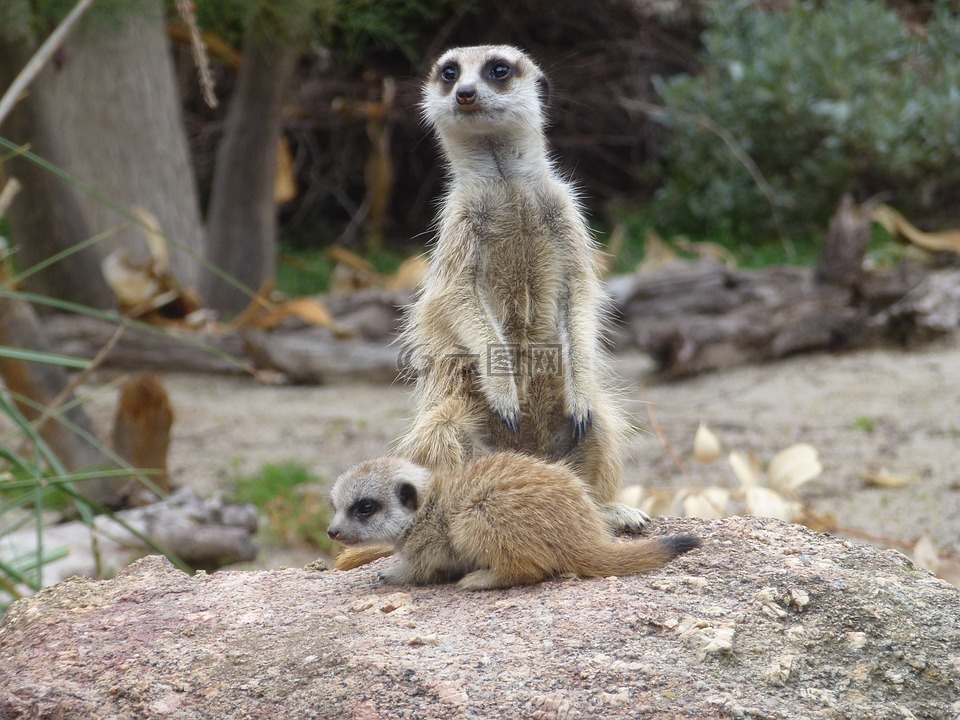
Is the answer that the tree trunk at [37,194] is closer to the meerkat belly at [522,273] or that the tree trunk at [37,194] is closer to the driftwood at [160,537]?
the driftwood at [160,537]

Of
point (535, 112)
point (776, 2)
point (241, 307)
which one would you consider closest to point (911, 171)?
point (776, 2)

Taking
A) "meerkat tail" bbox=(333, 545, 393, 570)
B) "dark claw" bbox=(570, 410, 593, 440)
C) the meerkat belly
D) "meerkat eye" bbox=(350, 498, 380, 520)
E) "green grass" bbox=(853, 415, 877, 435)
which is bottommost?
"green grass" bbox=(853, 415, 877, 435)

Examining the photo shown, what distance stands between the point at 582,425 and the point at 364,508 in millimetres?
668

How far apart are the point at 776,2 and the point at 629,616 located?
29.9ft

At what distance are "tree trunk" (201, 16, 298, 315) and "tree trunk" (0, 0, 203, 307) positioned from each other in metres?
0.22

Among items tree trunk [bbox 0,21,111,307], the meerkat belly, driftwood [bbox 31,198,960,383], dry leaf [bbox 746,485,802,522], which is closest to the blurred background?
tree trunk [bbox 0,21,111,307]

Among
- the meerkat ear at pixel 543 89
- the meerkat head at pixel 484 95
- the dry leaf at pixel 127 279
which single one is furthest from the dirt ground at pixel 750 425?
the meerkat head at pixel 484 95

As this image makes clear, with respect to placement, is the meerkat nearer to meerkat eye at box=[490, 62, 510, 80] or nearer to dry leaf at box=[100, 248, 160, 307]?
meerkat eye at box=[490, 62, 510, 80]

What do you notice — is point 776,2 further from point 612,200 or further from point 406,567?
point 406,567

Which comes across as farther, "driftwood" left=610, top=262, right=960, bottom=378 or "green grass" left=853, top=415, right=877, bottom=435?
"driftwood" left=610, top=262, right=960, bottom=378

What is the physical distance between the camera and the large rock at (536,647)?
76.0 inches

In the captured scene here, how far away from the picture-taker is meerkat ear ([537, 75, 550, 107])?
3252 mm

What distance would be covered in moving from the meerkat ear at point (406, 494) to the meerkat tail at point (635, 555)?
0.44 m

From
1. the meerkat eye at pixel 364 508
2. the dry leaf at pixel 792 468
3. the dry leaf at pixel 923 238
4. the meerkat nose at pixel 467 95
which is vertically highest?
the meerkat nose at pixel 467 95
